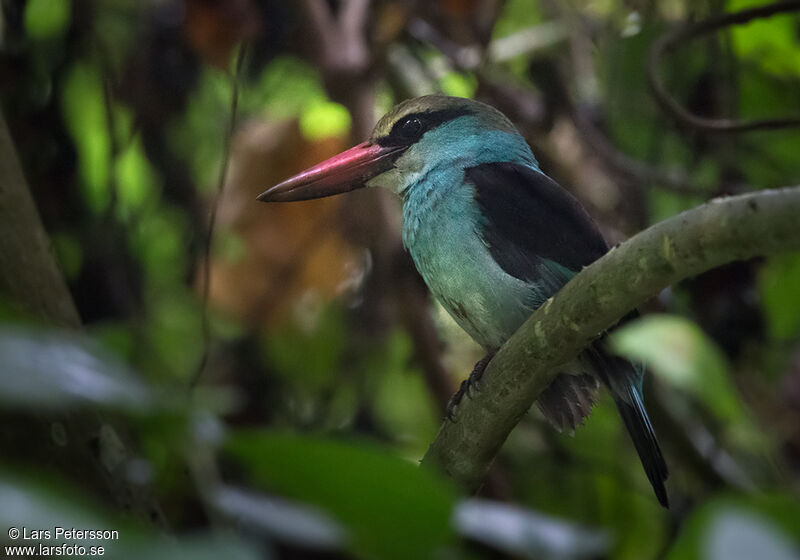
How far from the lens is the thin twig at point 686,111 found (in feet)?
6.19

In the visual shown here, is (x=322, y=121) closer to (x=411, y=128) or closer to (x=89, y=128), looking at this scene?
(x=89, y=128)

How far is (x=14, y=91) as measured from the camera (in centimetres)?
292

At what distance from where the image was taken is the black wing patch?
168 cm

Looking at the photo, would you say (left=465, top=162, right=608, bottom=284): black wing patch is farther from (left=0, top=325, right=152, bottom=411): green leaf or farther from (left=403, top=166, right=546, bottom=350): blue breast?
(left=0, top=325, right=152, bottom=411): green leaf

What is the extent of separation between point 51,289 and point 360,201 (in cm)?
157

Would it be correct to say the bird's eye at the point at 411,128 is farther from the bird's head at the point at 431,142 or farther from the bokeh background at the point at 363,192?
the bokeh background at the point at 363,192

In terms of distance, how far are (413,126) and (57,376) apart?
4.83ft

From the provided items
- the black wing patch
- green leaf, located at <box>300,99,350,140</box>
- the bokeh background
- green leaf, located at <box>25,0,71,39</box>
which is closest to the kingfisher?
the black wing patch

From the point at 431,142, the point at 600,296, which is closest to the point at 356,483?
the point at 600,296

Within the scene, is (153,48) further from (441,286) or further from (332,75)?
(441,286)

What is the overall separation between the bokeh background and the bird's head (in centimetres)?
48

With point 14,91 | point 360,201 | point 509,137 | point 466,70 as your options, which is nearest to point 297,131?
point 360,201

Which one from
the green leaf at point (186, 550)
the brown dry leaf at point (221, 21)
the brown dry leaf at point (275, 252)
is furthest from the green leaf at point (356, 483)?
the brown dry leaf at point (275, 252)

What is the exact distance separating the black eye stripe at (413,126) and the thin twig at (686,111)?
0.50m
